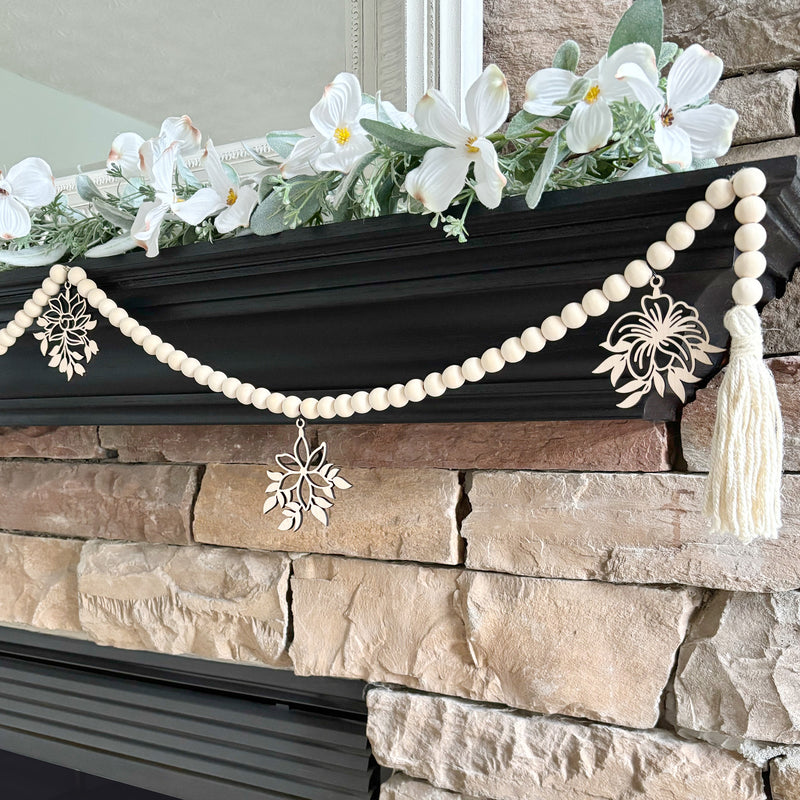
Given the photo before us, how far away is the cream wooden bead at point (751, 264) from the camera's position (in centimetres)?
47

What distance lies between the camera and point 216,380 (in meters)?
0.68

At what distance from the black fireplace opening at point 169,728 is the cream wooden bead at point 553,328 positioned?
0.51m

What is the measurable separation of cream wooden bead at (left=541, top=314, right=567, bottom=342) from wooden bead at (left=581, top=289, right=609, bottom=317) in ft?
0.08

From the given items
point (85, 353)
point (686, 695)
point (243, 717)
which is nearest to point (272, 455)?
point (85, 353)

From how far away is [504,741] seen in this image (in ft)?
2.23

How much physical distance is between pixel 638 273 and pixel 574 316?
6cm

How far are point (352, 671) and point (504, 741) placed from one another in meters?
0.18

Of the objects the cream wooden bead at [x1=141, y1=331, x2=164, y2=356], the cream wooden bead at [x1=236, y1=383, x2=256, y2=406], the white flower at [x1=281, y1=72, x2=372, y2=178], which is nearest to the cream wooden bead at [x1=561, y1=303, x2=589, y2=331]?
the white flower at [x1=281, y1=72, x2=372, y2=178]

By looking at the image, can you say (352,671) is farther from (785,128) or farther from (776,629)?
(785,128)

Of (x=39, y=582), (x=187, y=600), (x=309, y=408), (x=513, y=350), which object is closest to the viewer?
(x=513, y=350)

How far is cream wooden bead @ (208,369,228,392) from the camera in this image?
2.24 ft

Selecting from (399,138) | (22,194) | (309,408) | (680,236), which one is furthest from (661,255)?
(22,194)

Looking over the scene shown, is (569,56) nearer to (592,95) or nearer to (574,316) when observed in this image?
(592,95)

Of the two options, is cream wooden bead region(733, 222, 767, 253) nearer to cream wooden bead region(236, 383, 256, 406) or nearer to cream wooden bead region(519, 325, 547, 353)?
cream wooden bead region(519, 325, 547, 353)
